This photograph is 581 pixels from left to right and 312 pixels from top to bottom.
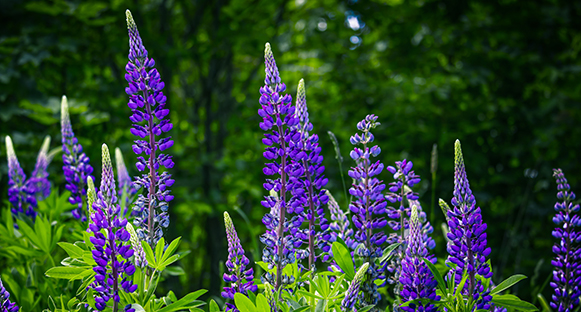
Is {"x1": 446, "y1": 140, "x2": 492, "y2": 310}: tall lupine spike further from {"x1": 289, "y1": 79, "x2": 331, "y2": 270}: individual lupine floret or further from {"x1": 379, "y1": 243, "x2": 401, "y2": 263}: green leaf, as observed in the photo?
{"x1": 289, "y1": 79, "x2": 331, "y2": 270}: individual lupine floret

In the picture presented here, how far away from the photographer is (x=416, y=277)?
145 centimetres

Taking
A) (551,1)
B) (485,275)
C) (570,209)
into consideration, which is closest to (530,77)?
(551,1)

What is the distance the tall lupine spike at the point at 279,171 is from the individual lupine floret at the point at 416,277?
36cm

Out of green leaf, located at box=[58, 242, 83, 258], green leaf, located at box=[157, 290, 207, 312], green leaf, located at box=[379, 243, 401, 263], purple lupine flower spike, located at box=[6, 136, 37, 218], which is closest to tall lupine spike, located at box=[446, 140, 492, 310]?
green leaf, located at box=[379, 243, 401, 263]

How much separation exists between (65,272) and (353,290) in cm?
91

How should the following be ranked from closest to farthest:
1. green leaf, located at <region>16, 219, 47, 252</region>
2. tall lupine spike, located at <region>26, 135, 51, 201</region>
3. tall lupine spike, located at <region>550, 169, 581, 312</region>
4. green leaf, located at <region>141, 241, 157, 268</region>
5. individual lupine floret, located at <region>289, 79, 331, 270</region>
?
green leaf, located at <region>141, 241, 157, 268</region>
individual lupine floret, located at <region>289, 79, 331, 270</region>
tall lupine spike, located at <region>550, 169, 581, 312</region>
green leaf, located at <region>16, 219, 47, 252</region>
tall lupine spike, located at <region>26, 135, 51, 201</region>

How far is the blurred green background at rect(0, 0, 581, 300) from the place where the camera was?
13.9 ft

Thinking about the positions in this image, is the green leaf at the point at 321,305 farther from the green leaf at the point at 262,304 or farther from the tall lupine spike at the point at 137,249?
the tall lupine spike at the point at 137,249

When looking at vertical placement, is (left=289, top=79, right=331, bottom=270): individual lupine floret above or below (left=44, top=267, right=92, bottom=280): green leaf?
above

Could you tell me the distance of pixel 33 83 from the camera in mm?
3656

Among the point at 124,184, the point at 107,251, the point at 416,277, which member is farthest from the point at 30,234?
the point at 416,277

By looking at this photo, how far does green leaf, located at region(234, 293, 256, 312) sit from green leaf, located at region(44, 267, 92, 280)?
53 centimetres

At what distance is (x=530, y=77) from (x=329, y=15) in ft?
7.55

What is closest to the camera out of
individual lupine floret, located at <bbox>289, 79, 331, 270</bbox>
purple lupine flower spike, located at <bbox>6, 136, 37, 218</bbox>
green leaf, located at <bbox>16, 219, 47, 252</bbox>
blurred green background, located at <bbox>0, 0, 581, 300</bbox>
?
individual lupine floret, located at <bbox>289, 79, 331, 270</bbox>
